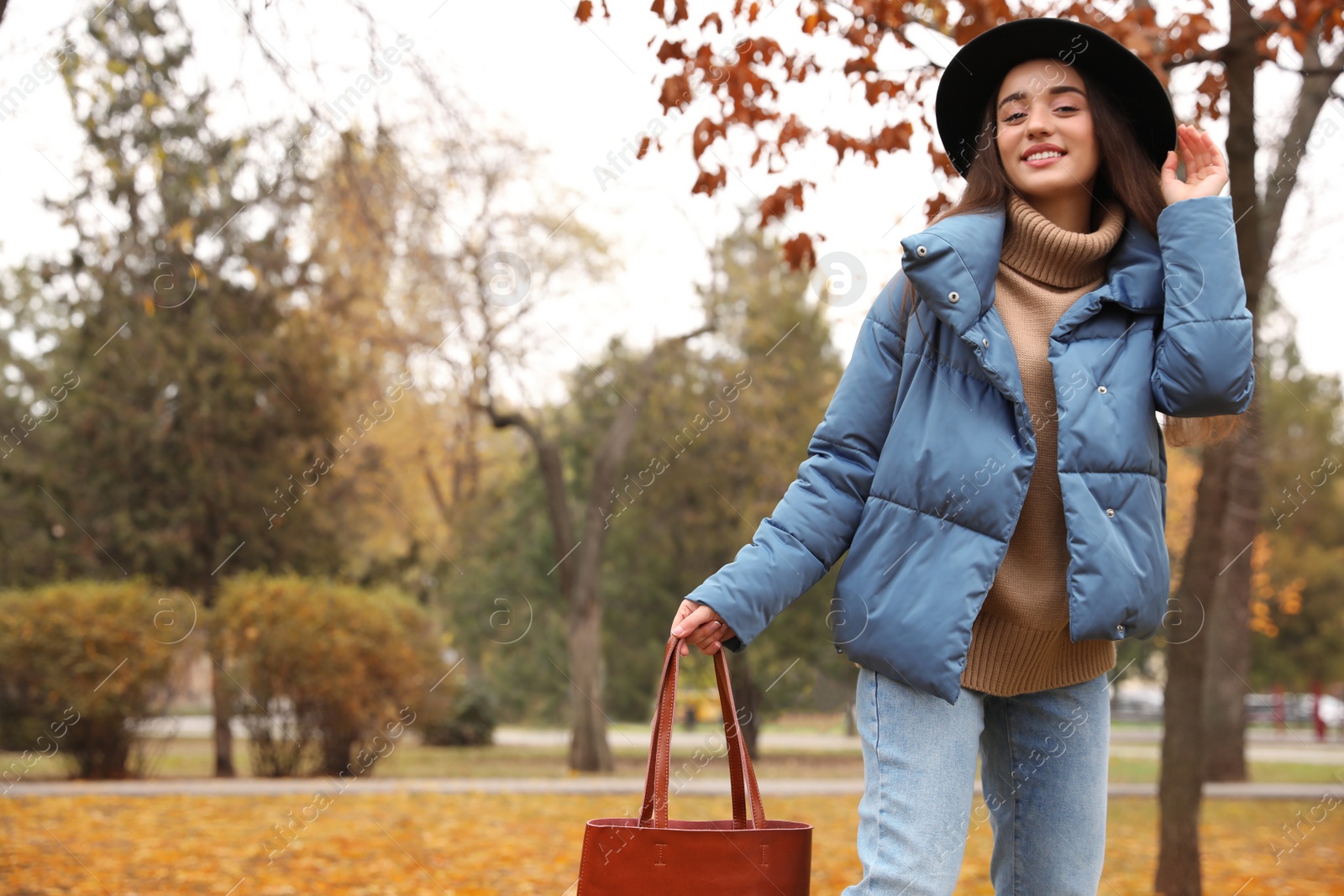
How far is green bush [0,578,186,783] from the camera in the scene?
1120cm

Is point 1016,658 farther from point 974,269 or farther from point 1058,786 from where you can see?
point 974,269

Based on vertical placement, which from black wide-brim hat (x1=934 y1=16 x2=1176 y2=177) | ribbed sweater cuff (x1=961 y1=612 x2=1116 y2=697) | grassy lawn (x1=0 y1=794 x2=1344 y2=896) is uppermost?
black wide-brim hat (x1=934 y1=16 x2=1176 y2=177)

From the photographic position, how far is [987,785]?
224 centimetres

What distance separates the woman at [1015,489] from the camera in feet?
6.47

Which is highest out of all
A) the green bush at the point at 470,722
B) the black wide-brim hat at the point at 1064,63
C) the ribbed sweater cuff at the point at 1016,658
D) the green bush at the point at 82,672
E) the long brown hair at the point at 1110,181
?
the black wide-brim hat at the point at 1064,63

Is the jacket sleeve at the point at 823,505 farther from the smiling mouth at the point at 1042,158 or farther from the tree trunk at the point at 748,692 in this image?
the tree trunk at the point at 748,692

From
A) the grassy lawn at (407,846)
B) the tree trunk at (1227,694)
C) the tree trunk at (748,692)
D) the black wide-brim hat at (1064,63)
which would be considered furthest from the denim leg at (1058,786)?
the tree trunk at (748,692)

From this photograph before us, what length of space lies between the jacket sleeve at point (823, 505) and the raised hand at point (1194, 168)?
0.54 m

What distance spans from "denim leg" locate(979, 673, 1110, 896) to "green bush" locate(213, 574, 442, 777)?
1047cm

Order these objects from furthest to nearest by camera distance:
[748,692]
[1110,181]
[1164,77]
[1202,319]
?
[748,692] → [1164,77] → [1110,181] → [1202,319]

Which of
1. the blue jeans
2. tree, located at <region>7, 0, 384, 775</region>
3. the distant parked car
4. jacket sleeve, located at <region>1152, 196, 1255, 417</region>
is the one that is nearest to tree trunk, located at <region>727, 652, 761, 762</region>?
tree, located at <region>7, 0, 384, 775</region>

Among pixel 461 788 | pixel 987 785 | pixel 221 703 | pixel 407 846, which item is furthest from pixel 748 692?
pixel 987 785

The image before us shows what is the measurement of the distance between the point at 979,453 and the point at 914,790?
0.58 m

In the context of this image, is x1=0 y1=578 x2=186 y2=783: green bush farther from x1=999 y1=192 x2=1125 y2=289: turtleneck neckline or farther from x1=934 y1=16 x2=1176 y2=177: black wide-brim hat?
x1=999 y1=192 x2=1125 y2=289: turtleneck neckline
